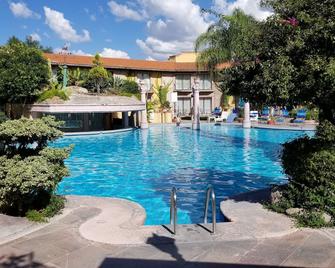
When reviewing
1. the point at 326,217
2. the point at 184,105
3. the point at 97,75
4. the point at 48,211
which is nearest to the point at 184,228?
the point at 326,217

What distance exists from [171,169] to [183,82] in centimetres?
3057

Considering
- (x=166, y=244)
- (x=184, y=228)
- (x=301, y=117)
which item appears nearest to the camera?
(x=166, y=244)

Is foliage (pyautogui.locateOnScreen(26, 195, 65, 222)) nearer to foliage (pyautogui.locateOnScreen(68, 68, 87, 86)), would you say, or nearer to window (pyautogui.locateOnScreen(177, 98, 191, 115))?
foliage (pyautogui.locateOnScreen(68, 68, 87, 86))

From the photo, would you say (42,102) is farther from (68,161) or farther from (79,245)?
(79,245)

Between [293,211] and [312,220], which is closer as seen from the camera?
[312,220]

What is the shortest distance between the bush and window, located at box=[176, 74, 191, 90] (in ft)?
123

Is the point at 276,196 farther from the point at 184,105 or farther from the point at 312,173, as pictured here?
the point at 184,105

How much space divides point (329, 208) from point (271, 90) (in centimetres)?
254

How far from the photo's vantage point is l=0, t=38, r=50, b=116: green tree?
30016 mm

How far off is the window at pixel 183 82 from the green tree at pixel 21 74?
17431 millimetres

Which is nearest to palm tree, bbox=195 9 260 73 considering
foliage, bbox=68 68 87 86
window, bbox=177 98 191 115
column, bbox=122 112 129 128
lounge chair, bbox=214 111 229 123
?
column, bbox=122 112 129 128

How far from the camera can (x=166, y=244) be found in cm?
629

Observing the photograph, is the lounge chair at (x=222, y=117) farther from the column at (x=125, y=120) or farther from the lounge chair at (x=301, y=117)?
the column at (x=125, y=120)

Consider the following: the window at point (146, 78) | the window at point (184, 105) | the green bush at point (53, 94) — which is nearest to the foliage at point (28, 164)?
the green bush at point (53, 94)
